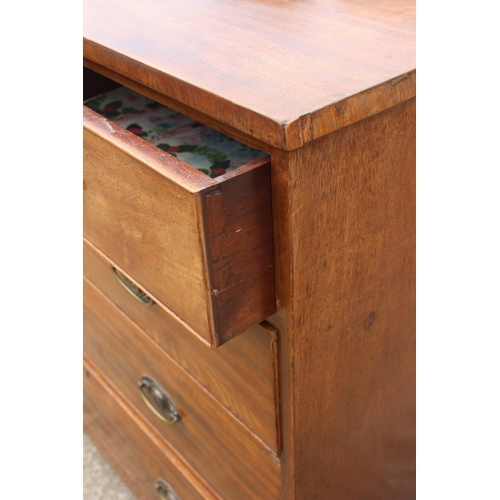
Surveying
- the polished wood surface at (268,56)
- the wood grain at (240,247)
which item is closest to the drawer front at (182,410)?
the wood grain at (240,247)

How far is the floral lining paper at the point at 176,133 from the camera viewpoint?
1.85ft

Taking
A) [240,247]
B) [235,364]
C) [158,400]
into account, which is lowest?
[158,400]

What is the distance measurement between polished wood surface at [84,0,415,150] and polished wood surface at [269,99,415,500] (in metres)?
0.03

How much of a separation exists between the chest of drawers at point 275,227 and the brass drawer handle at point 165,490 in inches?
6.1

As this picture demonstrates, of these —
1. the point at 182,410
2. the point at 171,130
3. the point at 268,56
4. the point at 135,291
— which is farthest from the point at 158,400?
the point at 268,56

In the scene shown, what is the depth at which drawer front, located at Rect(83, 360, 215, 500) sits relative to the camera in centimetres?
80

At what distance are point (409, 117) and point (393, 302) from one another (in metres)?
0.18

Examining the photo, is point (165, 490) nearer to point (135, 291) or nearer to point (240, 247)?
point (135, 291)

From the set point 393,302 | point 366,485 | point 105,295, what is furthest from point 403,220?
point 105,295

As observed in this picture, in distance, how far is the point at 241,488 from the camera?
2.21 feet

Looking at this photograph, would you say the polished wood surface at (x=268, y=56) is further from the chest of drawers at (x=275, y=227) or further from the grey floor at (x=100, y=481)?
the grey floor at (x=100, y=481)

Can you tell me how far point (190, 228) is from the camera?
0.42 m

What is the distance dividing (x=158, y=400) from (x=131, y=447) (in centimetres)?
21

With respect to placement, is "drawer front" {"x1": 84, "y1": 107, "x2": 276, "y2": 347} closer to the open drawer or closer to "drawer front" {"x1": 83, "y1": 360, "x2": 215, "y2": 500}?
the open drawer
